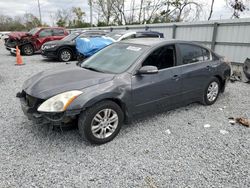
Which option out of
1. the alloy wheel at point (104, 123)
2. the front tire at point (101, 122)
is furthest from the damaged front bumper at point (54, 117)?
the alloy wheel at point (104, 123)

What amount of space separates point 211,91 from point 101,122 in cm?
289

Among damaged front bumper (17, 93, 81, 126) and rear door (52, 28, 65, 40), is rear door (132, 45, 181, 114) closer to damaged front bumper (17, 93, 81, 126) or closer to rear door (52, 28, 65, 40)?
damaged front bumper (17, 93, 81, 126)

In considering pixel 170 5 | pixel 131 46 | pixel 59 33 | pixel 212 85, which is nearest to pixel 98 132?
pixel 131 46

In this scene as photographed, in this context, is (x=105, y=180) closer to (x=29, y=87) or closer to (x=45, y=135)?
(x=45, y=135)

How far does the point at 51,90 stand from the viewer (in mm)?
2855

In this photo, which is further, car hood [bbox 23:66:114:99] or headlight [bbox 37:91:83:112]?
car hood [bbox 23:66:114:99]

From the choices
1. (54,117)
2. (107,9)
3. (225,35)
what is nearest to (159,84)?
(54,117)

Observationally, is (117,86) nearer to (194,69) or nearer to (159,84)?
(159,84)

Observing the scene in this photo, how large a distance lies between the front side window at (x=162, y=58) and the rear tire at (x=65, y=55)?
A: 7928mm

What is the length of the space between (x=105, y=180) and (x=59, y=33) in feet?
41.8

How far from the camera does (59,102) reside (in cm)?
270

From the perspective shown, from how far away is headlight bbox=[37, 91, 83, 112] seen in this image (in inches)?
105

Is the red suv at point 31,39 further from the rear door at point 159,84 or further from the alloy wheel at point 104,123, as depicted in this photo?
the alloy wheel at point 104,123

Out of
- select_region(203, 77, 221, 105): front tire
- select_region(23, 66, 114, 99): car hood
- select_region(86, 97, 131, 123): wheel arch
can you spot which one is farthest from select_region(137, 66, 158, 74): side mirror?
select_region(203, 77, 221, 105): front tire
